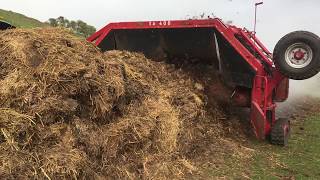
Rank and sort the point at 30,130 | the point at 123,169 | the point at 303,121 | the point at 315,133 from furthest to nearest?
the point at 303,121
the point at 315,133
the point at 123,169
the point at 30,130

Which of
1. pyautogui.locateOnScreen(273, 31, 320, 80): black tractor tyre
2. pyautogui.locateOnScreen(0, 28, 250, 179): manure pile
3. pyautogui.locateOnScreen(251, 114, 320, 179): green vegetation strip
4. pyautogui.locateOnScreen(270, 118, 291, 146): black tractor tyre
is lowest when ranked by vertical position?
pyautogui.locateOnScreen(251, 114, 320, 179): green vegetation strip

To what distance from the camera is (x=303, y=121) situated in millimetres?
10016

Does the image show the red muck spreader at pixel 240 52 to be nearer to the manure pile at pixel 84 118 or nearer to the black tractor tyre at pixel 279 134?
the black tractor tyre at pixel 279 134

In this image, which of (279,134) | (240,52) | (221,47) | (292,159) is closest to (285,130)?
(279,134)

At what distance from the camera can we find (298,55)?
24.7 feet

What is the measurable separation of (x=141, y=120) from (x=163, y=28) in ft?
8.90

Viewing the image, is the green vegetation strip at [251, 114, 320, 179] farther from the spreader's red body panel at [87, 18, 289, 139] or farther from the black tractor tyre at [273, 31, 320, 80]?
the black tractor tyre at [273, 31, 320, 80]

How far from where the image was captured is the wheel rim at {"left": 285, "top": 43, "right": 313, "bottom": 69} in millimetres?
7512

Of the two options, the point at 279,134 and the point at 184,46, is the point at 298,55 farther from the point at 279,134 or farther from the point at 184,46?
the point at 184,46

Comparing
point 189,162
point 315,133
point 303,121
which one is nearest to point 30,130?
point 189,162

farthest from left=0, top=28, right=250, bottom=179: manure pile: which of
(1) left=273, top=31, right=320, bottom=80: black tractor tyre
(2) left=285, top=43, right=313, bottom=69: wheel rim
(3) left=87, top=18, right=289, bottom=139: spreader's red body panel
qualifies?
(2) left=285, top=43, right=313, bottom=69: wheel rim

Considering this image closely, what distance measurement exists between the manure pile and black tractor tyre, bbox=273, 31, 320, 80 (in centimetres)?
149

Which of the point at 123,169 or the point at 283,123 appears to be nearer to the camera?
the point at 123,169

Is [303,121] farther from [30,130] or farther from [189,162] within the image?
[30,130]
